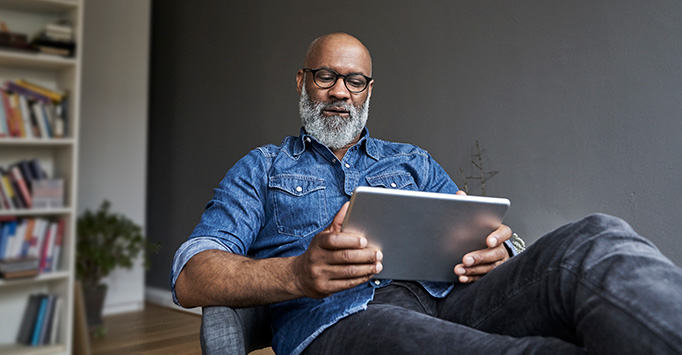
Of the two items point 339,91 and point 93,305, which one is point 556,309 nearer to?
point 93,305

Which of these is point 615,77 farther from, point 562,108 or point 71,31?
point 71,31

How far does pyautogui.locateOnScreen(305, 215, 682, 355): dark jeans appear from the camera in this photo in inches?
29.6

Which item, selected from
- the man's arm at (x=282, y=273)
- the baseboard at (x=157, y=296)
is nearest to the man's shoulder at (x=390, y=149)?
the man's arm at (x=282, y=273)

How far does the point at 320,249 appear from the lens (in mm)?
974

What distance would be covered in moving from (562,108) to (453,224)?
3.67 feet

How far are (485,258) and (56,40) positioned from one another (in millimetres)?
896

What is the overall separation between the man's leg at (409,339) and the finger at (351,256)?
0.13 m

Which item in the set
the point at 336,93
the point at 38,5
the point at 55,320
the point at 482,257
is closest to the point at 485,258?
the point at 482,257

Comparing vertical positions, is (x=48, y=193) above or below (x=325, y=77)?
below

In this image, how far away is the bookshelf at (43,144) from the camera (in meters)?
0.67

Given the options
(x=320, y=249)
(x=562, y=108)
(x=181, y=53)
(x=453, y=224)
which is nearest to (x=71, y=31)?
(x=181, y=53)

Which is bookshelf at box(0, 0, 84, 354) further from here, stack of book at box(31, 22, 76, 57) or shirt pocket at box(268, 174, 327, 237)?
shirt pocket at box(268, 174, 327, 237)

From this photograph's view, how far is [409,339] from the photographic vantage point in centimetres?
95

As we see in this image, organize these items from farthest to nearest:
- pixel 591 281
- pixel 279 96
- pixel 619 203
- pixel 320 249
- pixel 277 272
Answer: pixel 279 96 < pixel 619 203 < pixel 277 272 < pixel 320 249 < pixel 591 281
